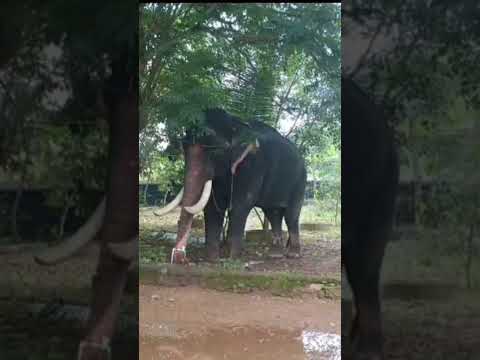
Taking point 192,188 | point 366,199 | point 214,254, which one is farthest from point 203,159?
point 366,199

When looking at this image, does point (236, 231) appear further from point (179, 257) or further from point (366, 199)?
point (366, 199)

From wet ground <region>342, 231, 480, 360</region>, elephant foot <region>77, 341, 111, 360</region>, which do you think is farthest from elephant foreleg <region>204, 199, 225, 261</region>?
wet ground <region>342, 231, 480, 360</region>

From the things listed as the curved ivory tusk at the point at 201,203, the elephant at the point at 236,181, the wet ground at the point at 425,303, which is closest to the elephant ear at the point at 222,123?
the elephant at the point at 236,181

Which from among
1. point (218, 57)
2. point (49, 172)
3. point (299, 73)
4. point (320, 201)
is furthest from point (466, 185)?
point (49, 172)

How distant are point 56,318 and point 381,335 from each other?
183cm

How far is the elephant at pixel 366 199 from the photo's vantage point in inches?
101

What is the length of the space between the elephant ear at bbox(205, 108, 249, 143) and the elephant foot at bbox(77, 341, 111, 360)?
143cm

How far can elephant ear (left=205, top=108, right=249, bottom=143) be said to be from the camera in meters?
2.99

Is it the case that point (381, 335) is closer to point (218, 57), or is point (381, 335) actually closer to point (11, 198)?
point (218, 57)

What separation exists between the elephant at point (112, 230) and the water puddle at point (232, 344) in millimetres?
384

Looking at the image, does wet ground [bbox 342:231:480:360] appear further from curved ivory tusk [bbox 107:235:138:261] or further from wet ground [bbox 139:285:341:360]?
curved ivory tusk [bbox 107:235:138:261]

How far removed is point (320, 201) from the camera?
9.50 feet

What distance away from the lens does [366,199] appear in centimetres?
258

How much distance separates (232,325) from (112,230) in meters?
0.96
